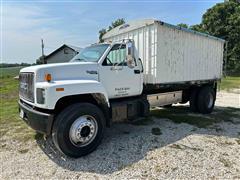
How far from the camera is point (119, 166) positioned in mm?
3887

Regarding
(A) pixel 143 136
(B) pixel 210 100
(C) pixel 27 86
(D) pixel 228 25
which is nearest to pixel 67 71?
(C) pixel 27 86

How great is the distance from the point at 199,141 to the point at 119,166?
7.35ft

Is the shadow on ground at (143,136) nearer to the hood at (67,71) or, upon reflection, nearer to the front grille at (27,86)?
the front grille at (27,86)

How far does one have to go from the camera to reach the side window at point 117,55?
198 inches

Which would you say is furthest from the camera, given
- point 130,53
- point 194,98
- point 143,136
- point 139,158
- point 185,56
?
point 194,98

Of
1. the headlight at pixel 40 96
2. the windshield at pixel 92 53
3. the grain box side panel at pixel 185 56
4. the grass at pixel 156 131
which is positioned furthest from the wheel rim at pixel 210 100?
the headlight at pixel 40 96

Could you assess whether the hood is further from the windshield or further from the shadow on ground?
the shadow on ground

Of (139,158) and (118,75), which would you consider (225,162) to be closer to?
(139,158)

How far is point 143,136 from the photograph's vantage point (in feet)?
17.6

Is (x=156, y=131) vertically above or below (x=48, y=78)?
below

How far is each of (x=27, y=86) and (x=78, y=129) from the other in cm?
142

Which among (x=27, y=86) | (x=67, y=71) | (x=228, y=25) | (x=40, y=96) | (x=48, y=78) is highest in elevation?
(x=228, y=25)

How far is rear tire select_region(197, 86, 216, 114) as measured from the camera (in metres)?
7.98

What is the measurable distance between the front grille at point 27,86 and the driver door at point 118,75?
56.6 inches
